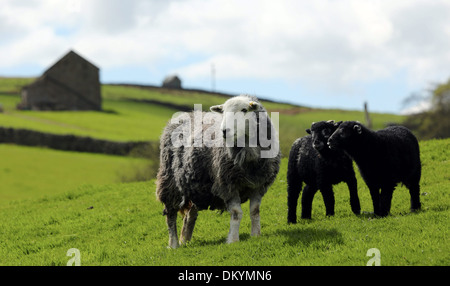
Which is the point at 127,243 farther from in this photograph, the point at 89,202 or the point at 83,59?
the point at 83,59

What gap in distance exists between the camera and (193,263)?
950 cm

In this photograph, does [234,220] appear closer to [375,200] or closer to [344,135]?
[344,135]

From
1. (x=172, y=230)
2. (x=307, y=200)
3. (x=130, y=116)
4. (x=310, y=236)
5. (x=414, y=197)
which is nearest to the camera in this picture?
(x=310, y=236)

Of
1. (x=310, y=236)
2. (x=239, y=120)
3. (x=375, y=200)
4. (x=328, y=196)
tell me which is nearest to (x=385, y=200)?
(x=375, y=200)

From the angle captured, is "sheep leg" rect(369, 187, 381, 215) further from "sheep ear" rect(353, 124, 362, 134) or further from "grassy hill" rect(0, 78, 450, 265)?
"sheep ear" rect(353, 124, 362, 134)

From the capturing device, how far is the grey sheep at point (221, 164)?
1051cm

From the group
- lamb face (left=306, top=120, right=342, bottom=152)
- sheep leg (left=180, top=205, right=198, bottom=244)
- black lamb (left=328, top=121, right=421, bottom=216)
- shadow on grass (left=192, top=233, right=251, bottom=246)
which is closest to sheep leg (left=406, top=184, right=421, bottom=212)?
black lamb (left=328, top=121, right=421, bottom=216)

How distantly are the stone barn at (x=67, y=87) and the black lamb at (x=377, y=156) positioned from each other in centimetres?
8805

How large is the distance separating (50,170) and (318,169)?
42343 mm

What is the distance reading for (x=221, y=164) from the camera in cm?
1082

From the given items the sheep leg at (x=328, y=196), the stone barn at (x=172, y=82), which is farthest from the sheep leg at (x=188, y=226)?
the stone barn at (x=172, y=82)

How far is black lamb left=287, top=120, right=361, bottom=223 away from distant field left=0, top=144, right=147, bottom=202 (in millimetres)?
29495

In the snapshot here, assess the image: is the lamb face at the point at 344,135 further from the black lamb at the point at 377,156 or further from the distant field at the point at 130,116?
the distant field at the point at 130,116

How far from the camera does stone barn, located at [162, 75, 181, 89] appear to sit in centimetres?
13362
